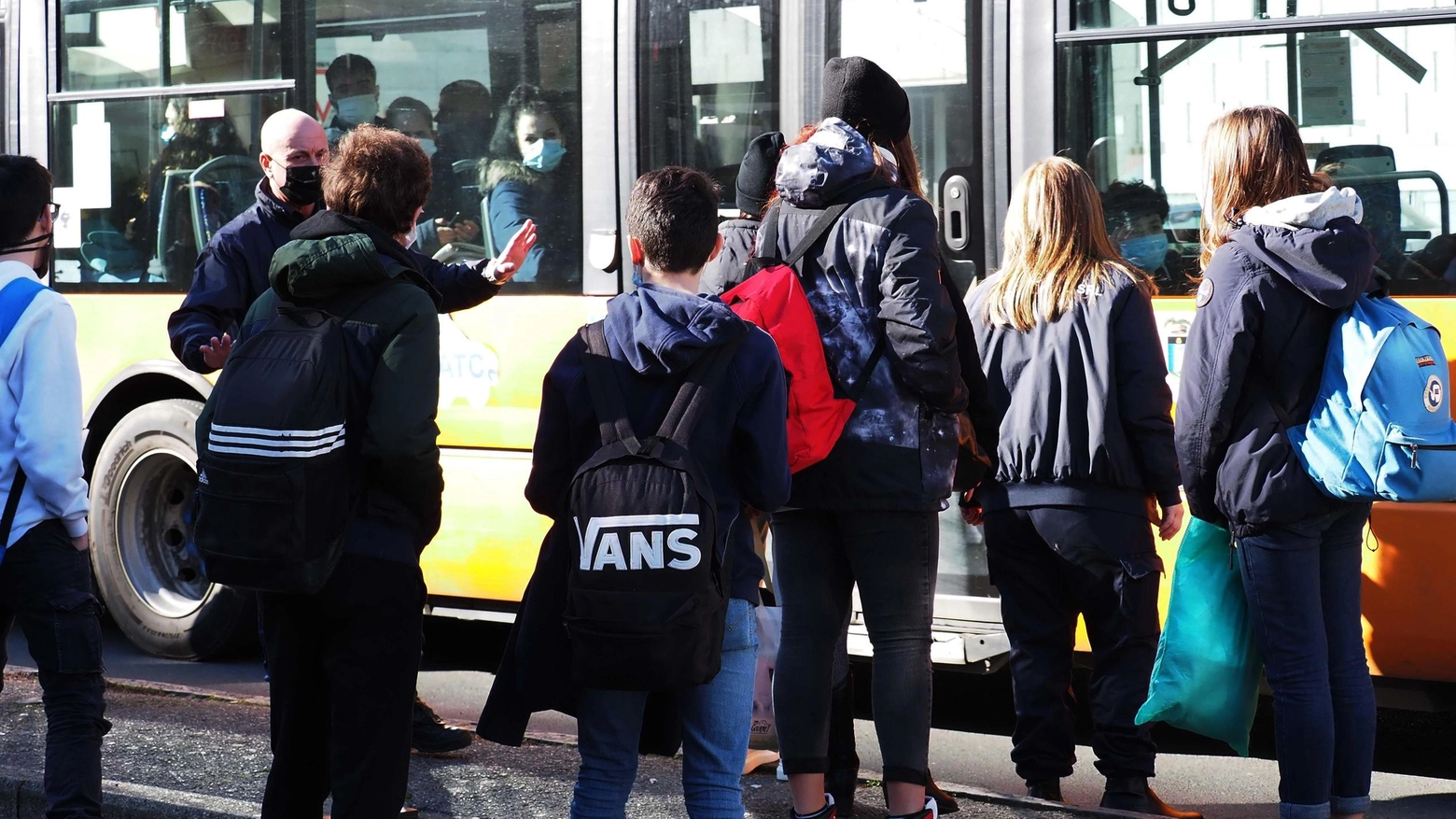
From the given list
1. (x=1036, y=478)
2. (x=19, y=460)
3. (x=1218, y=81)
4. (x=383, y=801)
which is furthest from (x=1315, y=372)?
(x=19, y=460)

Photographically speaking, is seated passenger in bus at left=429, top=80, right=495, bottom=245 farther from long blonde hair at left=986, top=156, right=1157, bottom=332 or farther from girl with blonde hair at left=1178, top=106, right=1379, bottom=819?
girl with blonde hair at left=1178, top=106, right=1379, bottom=819

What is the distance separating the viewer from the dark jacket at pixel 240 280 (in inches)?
166

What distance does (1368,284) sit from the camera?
3740mm

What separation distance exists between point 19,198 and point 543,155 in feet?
7.74

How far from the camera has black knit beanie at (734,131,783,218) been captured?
4.44 metres

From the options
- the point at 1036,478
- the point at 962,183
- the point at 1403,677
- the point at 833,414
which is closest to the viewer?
the point at 833,414

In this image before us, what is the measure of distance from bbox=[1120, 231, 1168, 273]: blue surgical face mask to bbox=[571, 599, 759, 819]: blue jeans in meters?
2.30

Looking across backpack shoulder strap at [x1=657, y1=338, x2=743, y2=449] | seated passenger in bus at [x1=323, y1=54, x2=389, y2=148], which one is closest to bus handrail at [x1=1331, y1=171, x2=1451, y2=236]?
backpack shoulder strap at [x1=657, y1=338, x2=743, y2=449]

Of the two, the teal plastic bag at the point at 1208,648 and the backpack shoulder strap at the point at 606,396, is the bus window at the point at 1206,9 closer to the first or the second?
the teal plastic bag at the point at 1208,648

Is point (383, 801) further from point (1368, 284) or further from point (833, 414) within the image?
point (1368, 284)

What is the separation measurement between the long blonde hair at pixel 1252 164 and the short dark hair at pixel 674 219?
1.38m

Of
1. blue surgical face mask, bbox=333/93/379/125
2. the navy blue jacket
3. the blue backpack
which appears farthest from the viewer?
blue surgical face mask, bbox=333/93/379/125

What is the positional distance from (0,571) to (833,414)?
2.02 meters

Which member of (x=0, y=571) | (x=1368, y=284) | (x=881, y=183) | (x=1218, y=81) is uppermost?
(x=1218, y=81)
